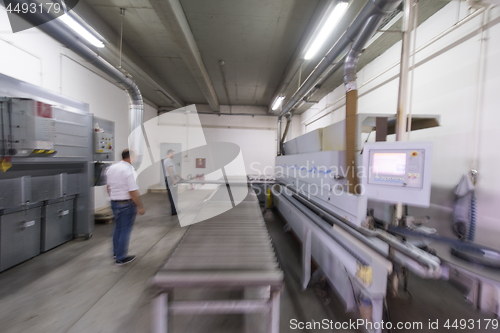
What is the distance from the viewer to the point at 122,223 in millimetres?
2512

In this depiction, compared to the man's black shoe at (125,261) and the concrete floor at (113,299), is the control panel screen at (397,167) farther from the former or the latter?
the man's black shoe at (125,261)

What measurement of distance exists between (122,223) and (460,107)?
4.64 meters

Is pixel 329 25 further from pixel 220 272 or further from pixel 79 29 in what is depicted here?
pixel 79 29

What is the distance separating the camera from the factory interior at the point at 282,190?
5.01 ft

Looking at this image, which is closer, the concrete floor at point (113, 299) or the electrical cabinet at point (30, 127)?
the concrete floor at point (113, 299)

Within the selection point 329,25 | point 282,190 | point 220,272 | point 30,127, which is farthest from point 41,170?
point 329,25

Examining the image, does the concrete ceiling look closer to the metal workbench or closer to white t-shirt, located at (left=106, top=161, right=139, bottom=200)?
white t-shirt, located at (left=106, top=161, right=139, bottom=200)

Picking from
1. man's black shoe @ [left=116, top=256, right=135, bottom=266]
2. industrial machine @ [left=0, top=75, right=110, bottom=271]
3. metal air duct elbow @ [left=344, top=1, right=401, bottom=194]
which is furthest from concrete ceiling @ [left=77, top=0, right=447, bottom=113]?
man's black shoe @ [left=116, top=256, right=135, bottom=266]

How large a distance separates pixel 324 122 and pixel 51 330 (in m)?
6.76

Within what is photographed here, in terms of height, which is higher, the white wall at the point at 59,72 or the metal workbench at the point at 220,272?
the white wall at the point at 59,72

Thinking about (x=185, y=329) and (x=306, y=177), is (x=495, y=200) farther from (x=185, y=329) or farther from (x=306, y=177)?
(x=185, y=329)

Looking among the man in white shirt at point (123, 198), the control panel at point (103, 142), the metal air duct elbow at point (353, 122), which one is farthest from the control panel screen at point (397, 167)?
the control panel at point (103, 142)

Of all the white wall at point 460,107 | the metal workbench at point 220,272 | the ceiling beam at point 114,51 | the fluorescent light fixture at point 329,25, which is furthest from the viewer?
the ceiling beam at point 114,51

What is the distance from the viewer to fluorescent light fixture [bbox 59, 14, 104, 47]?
2410mm
